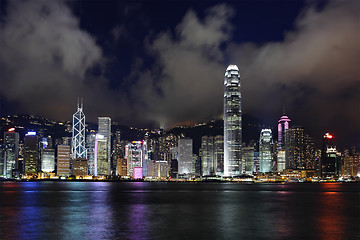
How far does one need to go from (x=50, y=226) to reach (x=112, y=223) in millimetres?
7179

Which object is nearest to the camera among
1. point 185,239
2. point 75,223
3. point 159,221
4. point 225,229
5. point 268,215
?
point 185,239

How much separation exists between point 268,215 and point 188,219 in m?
13.4

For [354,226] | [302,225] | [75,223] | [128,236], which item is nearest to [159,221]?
[75,223]

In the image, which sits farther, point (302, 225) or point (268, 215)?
point (268, 215)

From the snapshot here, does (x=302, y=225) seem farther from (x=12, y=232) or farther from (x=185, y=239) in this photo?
(x=12, y=232)

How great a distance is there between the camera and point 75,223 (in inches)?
2104

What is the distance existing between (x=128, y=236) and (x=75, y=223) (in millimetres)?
12678

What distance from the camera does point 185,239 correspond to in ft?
140

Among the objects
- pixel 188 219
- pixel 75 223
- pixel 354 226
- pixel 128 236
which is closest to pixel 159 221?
pixel 188 219

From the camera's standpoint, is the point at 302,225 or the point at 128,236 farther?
the point at 302,225

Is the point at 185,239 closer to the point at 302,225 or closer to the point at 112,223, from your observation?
the point at 112,223

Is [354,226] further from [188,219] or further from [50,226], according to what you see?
[50,226]

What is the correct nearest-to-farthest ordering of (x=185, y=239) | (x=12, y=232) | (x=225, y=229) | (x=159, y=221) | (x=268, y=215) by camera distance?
(x=185, y=239)
(x=12, y=232)
(x=225, y=229)
(x=159, y=221)
(x=268, y=215)

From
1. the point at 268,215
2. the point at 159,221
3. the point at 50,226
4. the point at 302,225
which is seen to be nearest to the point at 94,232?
the point at 50,226
